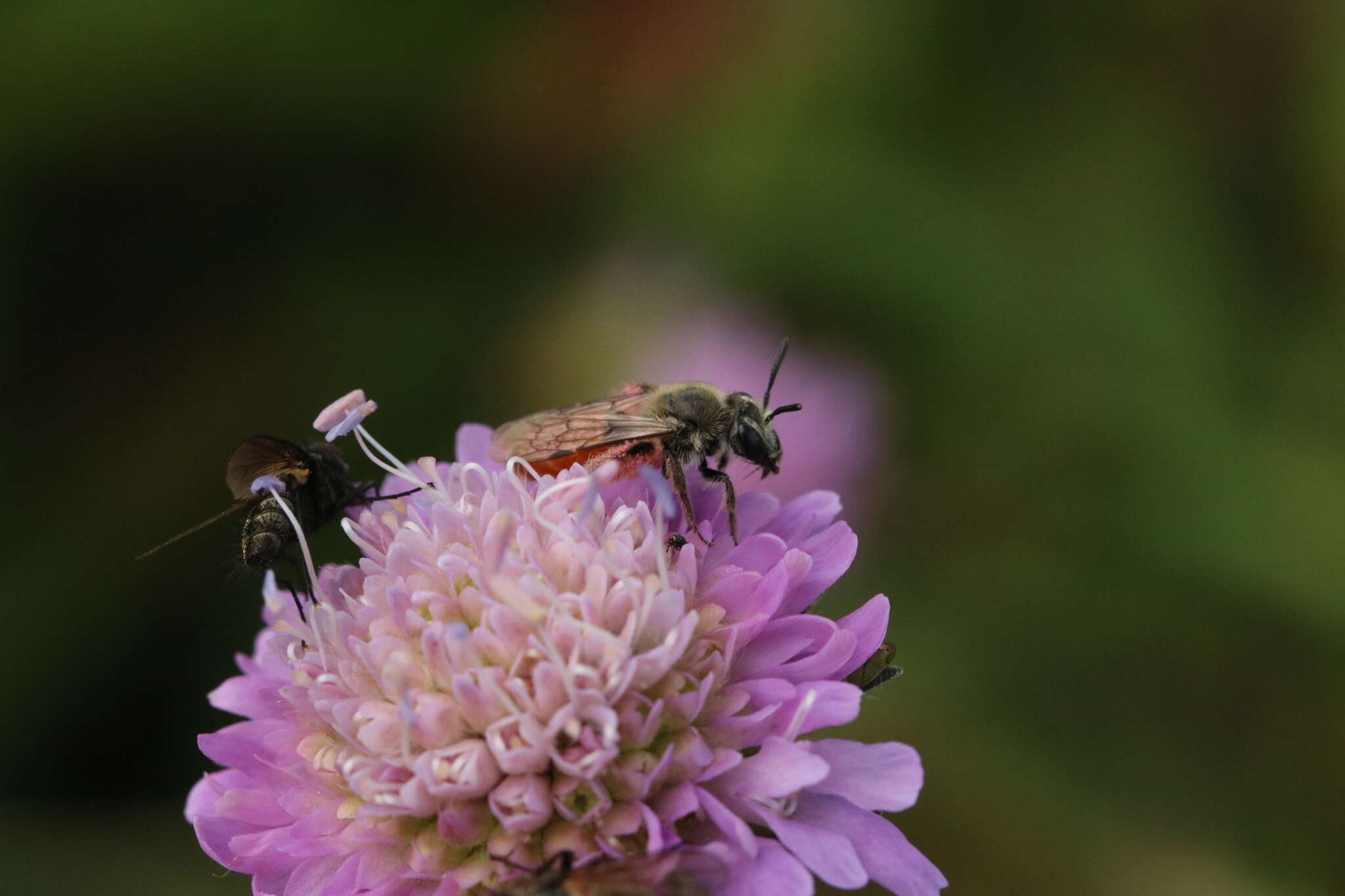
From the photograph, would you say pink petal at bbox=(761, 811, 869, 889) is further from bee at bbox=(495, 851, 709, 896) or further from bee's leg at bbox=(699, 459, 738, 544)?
bee's leg at bbox=(699, 459, 738, 544)

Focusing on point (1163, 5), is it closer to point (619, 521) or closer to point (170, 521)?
point (619, 521)

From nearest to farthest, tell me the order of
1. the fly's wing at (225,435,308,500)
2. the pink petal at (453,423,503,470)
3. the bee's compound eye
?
the bee's compound eye
the fly's wing at (225,435,308,500)
the pink petal at (453,423,503,470)

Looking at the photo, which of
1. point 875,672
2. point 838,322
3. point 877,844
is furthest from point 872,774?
point 838,322

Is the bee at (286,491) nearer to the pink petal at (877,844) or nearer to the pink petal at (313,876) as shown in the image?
the pink petal at (313,876)

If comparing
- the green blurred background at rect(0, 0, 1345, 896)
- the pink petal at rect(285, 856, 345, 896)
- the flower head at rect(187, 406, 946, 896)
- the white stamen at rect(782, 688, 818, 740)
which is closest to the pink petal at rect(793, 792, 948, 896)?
the flower head at rect(187, 406, 946, 896)

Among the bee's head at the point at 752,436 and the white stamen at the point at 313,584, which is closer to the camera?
the white stamen at the point at 313,584

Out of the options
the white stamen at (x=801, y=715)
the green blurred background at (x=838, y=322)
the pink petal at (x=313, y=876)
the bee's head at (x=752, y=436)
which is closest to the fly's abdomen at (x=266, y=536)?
the pink petal at (x=313, y=876)
